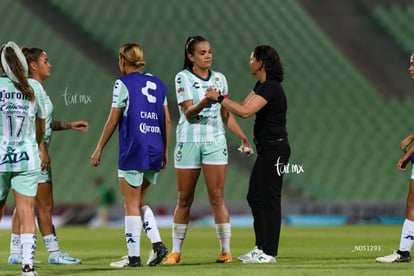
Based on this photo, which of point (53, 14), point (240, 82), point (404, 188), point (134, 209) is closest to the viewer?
point (134, 209)

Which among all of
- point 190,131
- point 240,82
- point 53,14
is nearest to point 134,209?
point 190,131

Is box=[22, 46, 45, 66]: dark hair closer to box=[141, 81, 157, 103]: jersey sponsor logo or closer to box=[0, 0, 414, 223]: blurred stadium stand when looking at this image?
box=[141, 81, 157, 103]: jersey sponsor logo

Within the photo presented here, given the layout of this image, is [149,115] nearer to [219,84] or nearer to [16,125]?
[219,84]

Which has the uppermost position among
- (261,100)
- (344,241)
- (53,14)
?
(53,14)

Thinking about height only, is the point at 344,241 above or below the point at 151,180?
below

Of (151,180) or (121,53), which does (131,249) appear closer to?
(151,180)

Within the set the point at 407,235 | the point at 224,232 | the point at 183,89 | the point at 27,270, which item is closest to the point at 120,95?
the point at 183,89

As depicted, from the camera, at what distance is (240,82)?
23.2 meters

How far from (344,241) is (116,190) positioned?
8642mm

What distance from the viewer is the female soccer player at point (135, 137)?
319 inches

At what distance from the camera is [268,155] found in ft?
27.6

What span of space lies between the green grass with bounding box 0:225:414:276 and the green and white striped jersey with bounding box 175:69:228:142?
1.22 m

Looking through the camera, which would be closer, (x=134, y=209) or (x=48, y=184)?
(x=134, y=209)

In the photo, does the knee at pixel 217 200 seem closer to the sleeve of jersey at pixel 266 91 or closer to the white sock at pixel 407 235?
the sleeve of jersey at pixel 266 91
